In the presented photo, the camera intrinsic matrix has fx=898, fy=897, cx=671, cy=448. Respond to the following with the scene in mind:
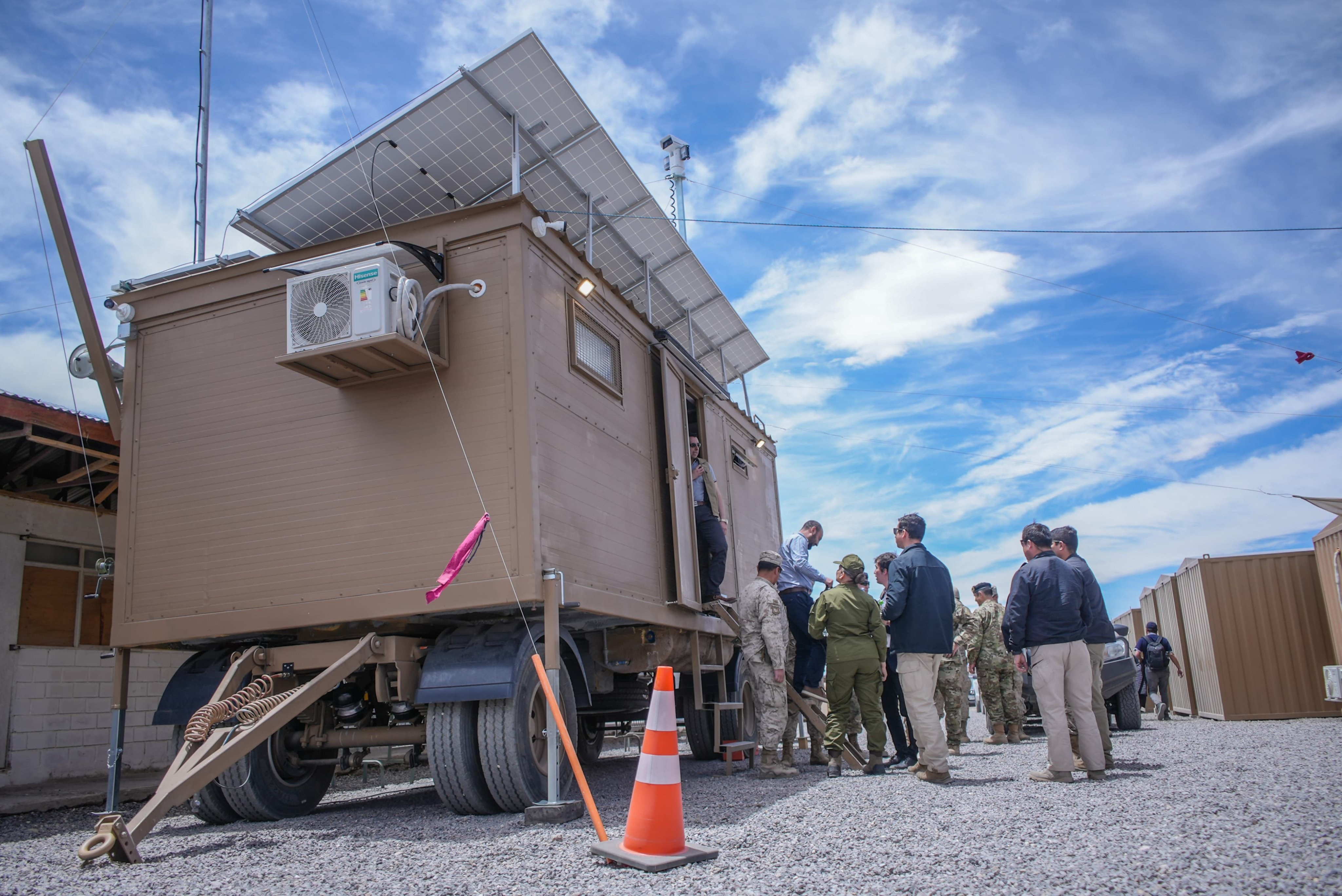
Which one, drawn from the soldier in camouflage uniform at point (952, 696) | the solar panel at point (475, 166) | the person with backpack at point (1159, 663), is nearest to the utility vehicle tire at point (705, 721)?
the soldier in camouflage uniform at point (952, 696)

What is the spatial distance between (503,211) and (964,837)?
425 cm

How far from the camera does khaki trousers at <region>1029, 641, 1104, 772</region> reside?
5.50 meters

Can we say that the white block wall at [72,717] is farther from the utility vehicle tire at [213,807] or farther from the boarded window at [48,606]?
the utility vehicle tire at [213,807]

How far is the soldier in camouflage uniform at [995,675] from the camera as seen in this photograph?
9.35m

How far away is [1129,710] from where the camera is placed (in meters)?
10.5

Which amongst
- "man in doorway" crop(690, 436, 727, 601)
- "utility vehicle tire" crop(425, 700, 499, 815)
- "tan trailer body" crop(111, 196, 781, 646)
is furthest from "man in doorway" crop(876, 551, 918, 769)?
"utility vehicle tire" crop(425, 700, 499, 815)

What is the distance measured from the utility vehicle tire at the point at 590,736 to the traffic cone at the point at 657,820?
4.40m

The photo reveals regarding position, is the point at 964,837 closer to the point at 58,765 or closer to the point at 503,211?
the point at 503,211

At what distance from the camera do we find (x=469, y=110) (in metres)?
6.21

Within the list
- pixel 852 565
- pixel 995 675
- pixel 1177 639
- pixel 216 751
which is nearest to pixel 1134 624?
pixel 1177 639

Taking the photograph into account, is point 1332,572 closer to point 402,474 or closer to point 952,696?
point 952,696

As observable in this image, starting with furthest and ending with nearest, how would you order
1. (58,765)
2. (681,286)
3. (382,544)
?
(681,286), (58,765), (382,544)

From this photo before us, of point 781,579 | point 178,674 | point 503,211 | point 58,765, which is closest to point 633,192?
point 503,211

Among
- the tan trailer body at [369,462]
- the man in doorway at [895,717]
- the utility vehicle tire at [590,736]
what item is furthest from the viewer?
the utility vehicle tire at [590,736]
